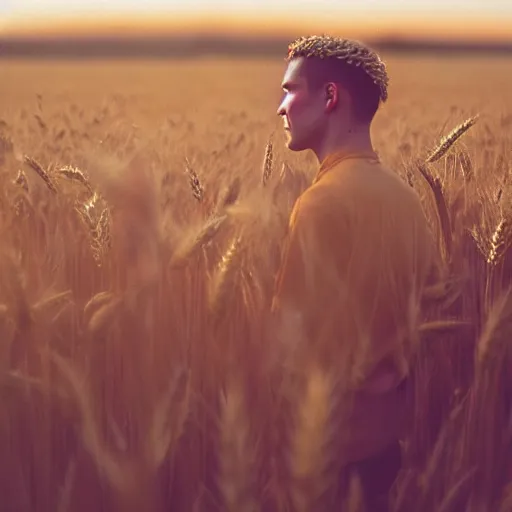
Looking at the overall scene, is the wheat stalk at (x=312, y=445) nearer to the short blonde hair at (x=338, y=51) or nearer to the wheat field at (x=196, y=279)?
the wheat field at (x=196, y=279)

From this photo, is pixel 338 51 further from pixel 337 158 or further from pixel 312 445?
pixel 312 445

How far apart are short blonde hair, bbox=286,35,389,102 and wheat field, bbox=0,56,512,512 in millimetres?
33

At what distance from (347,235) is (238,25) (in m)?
0.33

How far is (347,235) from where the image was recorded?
896 millimetres

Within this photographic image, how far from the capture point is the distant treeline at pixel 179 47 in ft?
2.97

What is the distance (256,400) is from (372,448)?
195 mm

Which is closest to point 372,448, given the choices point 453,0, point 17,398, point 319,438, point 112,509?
point 319,438

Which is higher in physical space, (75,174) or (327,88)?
(327,88)

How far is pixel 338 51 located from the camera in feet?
2.90

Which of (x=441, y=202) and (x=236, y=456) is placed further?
(x=441, y=202)

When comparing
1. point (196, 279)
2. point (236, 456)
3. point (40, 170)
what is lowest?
point (236, 456)

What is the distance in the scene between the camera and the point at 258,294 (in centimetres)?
92

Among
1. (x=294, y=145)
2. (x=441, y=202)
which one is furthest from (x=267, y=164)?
(x=441, y=202)

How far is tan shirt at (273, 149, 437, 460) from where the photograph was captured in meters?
0.89
